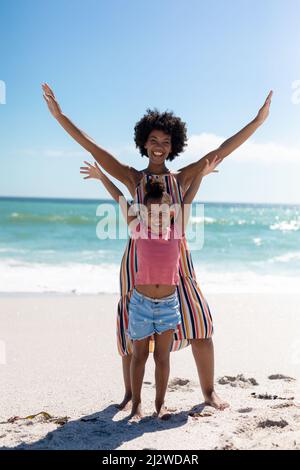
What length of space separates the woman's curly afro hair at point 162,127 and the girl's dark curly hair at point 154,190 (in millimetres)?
515

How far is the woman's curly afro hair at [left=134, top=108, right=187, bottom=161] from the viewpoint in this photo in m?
3.80

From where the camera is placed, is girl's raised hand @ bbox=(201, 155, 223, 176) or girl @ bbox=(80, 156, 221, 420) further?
girl's raised hand @ bbox=(201, 155, 223, 176)

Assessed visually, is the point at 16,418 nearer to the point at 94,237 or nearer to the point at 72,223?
the point at 94,237

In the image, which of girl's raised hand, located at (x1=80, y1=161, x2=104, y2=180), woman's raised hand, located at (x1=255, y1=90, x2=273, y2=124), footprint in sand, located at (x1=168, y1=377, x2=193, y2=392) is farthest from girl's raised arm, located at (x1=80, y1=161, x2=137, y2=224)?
footprint in sand, located at (x1=168, y1=377, x2=193, y2=392)

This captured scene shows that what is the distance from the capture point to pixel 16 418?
364 cm

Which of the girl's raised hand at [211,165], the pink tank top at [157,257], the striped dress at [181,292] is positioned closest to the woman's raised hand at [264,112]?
the girl's raised hand at [211,165]

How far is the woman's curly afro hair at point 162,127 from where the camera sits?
3.80 metres

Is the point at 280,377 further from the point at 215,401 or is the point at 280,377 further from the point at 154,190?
the point at 154,190

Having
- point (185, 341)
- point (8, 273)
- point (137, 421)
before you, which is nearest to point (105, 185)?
point (185, 341)

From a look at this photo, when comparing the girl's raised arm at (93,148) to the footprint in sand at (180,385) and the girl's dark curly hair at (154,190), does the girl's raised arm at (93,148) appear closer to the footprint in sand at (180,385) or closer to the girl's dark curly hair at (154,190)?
the girl's dark curly hair at (154,190)

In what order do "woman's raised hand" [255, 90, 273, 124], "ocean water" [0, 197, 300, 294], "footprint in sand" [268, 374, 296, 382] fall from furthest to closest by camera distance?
1. "ocean water" [0, 197, 300, 294]
2. "footprint in sand" [268, 374, 296, 382]
3. "woman's raised hand" [255, 90, 273, 124]

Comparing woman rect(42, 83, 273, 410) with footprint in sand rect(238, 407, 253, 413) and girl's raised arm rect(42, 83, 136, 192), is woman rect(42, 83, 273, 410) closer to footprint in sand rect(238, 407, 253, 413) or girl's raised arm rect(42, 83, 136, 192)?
girl's raised arm rect(42, 83, 136, 192)

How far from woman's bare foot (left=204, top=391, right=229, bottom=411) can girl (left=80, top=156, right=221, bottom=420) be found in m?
0.46

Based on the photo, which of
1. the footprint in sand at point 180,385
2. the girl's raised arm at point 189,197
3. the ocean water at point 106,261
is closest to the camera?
the girl's raised arm at point 189,197
